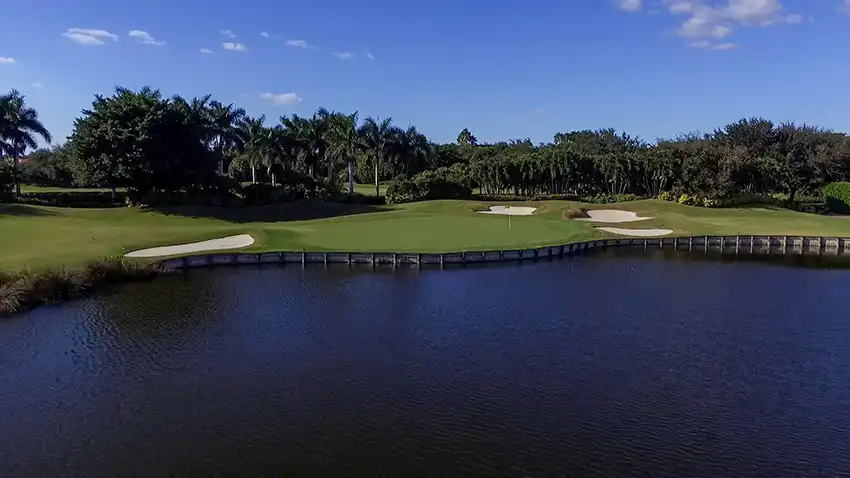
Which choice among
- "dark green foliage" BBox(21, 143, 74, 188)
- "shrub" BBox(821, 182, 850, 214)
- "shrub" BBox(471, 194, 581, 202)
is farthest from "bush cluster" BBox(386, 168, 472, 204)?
"dark green foliage" BBox(21, 143, 74, 188)

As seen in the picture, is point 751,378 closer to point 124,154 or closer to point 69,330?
point 69,330

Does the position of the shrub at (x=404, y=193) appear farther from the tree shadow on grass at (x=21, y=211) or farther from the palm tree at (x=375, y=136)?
the tree shadow on grass at (x=21, y=211)

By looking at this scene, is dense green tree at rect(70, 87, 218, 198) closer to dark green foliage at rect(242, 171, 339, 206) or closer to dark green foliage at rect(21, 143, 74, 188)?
dark green foliage at rect(242, 171, 339, 206)

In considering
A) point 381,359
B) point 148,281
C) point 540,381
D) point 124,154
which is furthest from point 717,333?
point 124,154

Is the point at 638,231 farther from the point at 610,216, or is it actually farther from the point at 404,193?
the point at 404,193

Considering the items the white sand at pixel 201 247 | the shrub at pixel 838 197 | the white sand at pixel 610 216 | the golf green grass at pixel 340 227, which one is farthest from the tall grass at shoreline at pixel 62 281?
the shrub at pixel 838 197

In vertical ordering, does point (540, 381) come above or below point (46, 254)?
below
